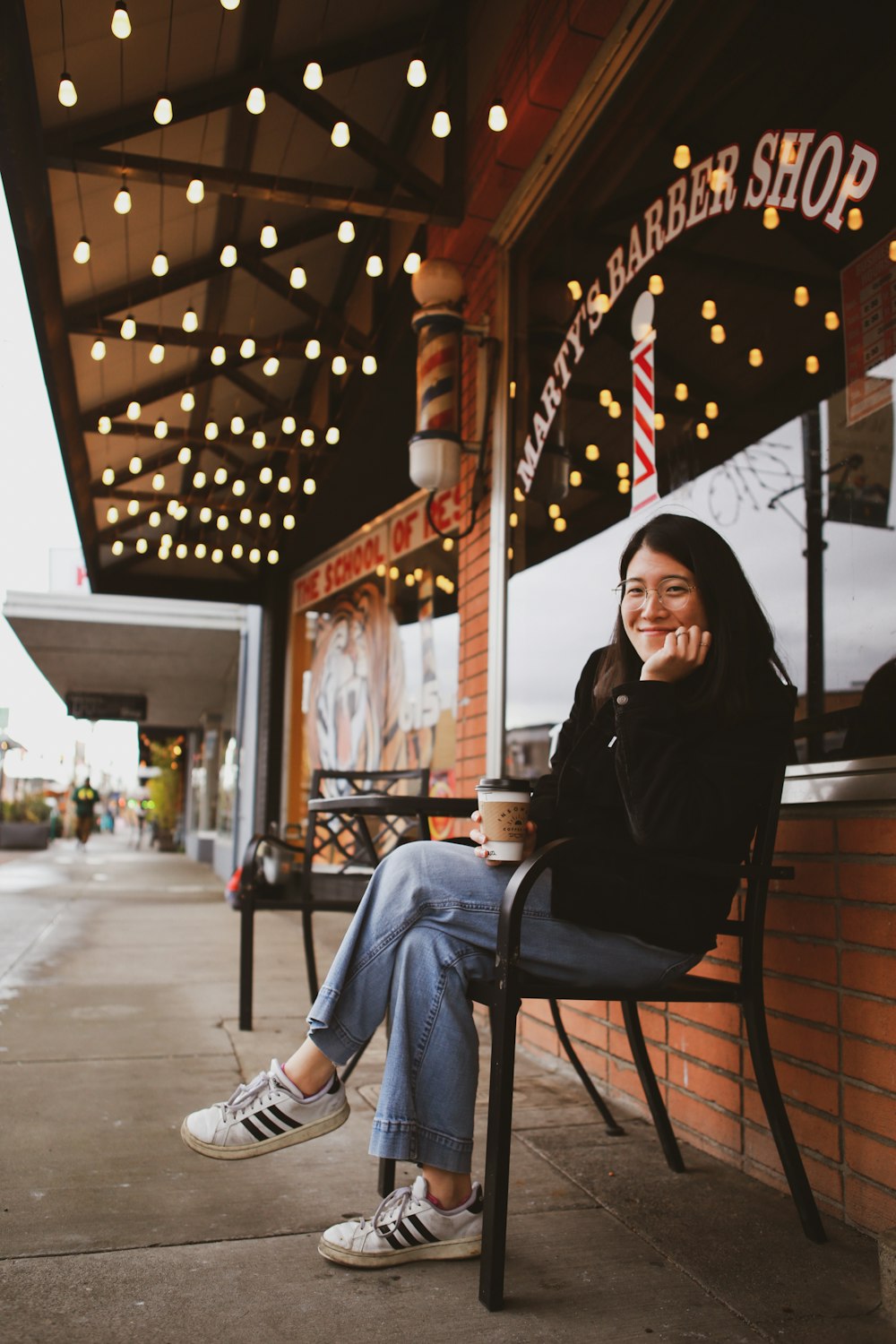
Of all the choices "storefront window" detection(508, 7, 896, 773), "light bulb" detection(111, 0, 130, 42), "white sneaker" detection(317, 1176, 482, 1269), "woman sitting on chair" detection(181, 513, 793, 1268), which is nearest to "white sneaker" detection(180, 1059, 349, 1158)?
"woman sitting on chair" detection(181, 513, 793, 1268)

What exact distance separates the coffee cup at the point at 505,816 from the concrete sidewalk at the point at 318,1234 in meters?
0.69

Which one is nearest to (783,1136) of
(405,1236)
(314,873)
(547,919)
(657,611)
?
(547,919)

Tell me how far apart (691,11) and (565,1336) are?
315cm

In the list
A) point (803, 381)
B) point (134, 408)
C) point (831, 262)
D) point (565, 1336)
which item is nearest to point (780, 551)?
point (803, 381)

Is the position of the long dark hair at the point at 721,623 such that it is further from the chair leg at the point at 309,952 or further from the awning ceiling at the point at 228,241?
the awning ceiling at the point at 228,241

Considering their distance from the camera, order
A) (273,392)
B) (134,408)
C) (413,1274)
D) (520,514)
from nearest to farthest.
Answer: (413,1274) → (520,514) → (134,408) → (273,392)

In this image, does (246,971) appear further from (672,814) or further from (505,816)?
(672,814)

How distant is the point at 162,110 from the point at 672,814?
10.4 ft

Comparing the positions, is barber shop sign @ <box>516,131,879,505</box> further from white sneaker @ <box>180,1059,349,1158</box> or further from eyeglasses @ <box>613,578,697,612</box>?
white sneaker @ <box>180,1059,349,1158</box>

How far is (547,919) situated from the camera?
180 cm

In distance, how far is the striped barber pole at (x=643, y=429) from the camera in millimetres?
3117

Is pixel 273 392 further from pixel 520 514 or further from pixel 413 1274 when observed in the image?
pixel 413 1274

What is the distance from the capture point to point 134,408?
6770 millimetres

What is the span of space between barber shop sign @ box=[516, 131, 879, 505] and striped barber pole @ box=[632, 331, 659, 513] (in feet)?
0.10
